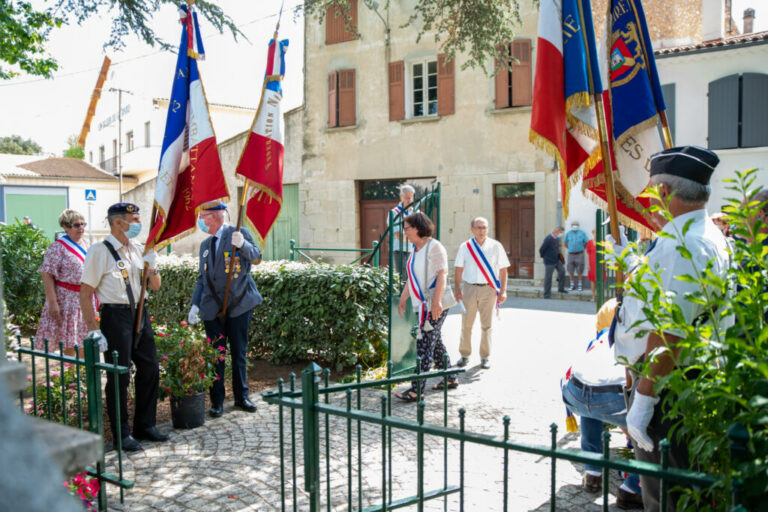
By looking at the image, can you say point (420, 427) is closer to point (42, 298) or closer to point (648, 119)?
point (648, 119)

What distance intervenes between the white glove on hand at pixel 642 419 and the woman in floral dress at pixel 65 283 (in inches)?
222

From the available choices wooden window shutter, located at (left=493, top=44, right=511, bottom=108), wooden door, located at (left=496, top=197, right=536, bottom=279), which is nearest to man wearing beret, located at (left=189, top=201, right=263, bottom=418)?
wooden door, located at (left=496, top=197, right=536, bottom=279)

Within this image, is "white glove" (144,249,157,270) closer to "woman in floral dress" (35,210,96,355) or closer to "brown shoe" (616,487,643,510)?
→ "woman in floral dress" (35,210,96,355)

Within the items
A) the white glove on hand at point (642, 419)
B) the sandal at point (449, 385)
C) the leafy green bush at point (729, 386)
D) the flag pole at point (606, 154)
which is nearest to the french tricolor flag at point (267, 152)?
the sandal at point (449, 385)

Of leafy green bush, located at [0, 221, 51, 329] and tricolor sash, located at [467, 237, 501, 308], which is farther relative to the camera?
leafy green bush, located at [0, 221, 51, 329]

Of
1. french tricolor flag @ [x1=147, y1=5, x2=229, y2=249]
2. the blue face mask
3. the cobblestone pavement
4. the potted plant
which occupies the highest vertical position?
A: french tricolor flag @ [x1=147, y1=5, x2=229, y2=249]

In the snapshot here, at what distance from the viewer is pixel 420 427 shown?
2.53m

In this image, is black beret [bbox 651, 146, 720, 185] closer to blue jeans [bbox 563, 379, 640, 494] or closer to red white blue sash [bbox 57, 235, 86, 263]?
blue jeans [bbox 563, 379, 640, 494]

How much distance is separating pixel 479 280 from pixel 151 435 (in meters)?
4.22

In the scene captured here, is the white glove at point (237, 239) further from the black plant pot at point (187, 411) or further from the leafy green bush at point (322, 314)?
the leafy green bush at point (322, 314)

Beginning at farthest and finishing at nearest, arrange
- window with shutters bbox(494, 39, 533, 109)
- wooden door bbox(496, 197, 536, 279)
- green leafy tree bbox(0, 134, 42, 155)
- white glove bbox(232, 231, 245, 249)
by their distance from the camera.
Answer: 1. green leafy tree bbox(0, 134, 42, 155)
2. wooden door bbox(496, 197, 536, 279)
3. window with shutters bbox(494, 39, 533, 109)
4. white glove bbox(232, 231, 245, 249)

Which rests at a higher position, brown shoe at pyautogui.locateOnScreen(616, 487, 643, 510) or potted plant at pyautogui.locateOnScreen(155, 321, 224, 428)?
potted plant at pyautogui.locateOnScreen(155, 321, 224, 428)

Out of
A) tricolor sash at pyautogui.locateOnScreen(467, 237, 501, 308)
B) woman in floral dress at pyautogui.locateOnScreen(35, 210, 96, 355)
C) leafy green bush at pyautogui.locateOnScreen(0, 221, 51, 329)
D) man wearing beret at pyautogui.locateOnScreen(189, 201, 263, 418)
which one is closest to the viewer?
man wearing beret at pyautogui.locateOnScreen(189, 201, 263, 418)

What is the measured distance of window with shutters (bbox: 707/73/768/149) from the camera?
1595cm
